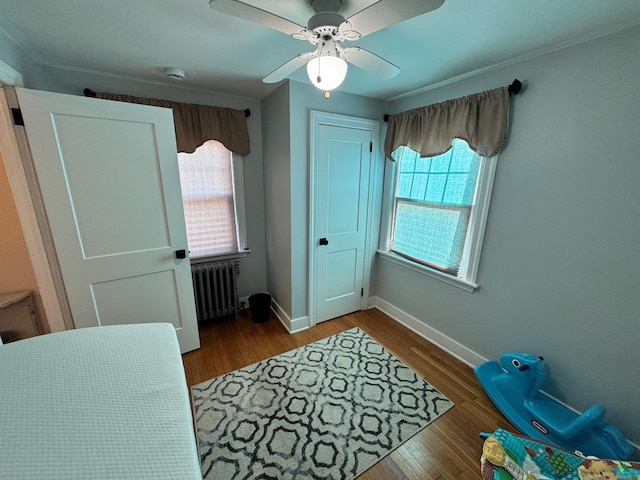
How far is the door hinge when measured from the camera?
1373 mm

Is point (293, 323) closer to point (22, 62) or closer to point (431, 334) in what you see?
point (431, 334)

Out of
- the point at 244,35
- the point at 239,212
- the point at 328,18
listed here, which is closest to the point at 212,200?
the point at 239,212

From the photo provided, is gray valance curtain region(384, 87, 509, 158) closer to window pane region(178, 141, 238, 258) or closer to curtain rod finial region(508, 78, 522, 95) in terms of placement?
curtain rod finial region(508, 78, 522, 95)

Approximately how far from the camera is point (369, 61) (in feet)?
3.84

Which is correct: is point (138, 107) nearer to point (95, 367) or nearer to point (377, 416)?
point (95, 367)

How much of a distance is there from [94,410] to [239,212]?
6.96 ft

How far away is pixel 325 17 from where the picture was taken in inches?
36.2

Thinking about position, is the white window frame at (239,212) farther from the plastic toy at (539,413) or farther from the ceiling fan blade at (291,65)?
the plastic toy at (539,413)

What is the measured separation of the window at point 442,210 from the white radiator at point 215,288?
1.75 m

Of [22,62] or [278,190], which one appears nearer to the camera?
[22,62]

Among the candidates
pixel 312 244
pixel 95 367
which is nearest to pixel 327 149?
pixel 312 244

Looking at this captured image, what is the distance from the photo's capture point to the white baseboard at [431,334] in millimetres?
2061

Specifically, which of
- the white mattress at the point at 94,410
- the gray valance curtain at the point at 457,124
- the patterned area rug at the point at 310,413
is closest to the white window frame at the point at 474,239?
the gray valance curtain at the point at 457,124

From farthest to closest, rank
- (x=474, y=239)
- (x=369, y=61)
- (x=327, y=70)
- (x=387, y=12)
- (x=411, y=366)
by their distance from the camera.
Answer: (x=411, y=366) → (x=474, y=239) → (x=369, y=61) → (x=327, y=70) → (x=387, y=12)
